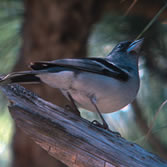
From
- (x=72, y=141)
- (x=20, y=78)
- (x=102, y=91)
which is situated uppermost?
(x=20, y=78)

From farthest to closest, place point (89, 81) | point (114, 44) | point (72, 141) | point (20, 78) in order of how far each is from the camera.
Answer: point (114, 44) < point (89, 81) < point (20, 78) < point (72, 141)

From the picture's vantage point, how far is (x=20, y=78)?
6.84 ft

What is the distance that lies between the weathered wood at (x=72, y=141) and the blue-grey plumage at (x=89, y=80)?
0.92ft

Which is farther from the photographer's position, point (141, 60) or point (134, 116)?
point (134, 116)

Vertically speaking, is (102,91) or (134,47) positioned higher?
(134,47)

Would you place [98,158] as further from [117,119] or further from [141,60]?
[117,119]

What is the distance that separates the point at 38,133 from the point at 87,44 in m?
2.17

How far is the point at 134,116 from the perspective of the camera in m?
4.18

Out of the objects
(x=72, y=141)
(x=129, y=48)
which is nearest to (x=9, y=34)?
(x=129, y=48)

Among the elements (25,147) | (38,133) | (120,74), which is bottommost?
(25,147)

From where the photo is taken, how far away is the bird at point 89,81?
7.11 feet

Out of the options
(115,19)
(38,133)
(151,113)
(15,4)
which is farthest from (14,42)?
→ (38,133)

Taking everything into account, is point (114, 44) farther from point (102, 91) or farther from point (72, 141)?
point (72, 141)

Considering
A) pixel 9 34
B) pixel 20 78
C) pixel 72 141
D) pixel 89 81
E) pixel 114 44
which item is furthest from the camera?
pixel 9 34
